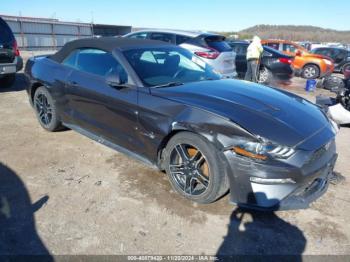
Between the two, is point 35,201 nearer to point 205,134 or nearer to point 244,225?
point 205,134

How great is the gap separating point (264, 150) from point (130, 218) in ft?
4.55

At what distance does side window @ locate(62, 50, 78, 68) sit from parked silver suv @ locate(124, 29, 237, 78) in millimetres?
4252

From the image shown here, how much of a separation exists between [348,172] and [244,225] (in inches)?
78.9

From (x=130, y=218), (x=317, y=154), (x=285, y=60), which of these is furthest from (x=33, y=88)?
(x=285, y=60)

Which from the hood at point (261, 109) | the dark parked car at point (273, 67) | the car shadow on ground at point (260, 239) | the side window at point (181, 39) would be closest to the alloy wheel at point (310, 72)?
the dark parked car at point (273, 67)

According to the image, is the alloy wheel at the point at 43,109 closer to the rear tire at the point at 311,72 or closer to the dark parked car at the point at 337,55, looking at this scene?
the rear tire at the point at 311,72

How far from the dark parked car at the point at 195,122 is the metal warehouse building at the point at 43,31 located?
1841 centimetres

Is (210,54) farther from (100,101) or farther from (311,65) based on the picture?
(311,65)

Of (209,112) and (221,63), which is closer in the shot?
(209,112)

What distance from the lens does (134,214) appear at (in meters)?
3.06

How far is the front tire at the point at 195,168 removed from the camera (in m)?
2.93

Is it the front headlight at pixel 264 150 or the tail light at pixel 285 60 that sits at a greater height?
the tail light at pixel 285 60

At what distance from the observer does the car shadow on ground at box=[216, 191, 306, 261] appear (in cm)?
257

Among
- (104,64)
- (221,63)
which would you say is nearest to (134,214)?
(104,64)
